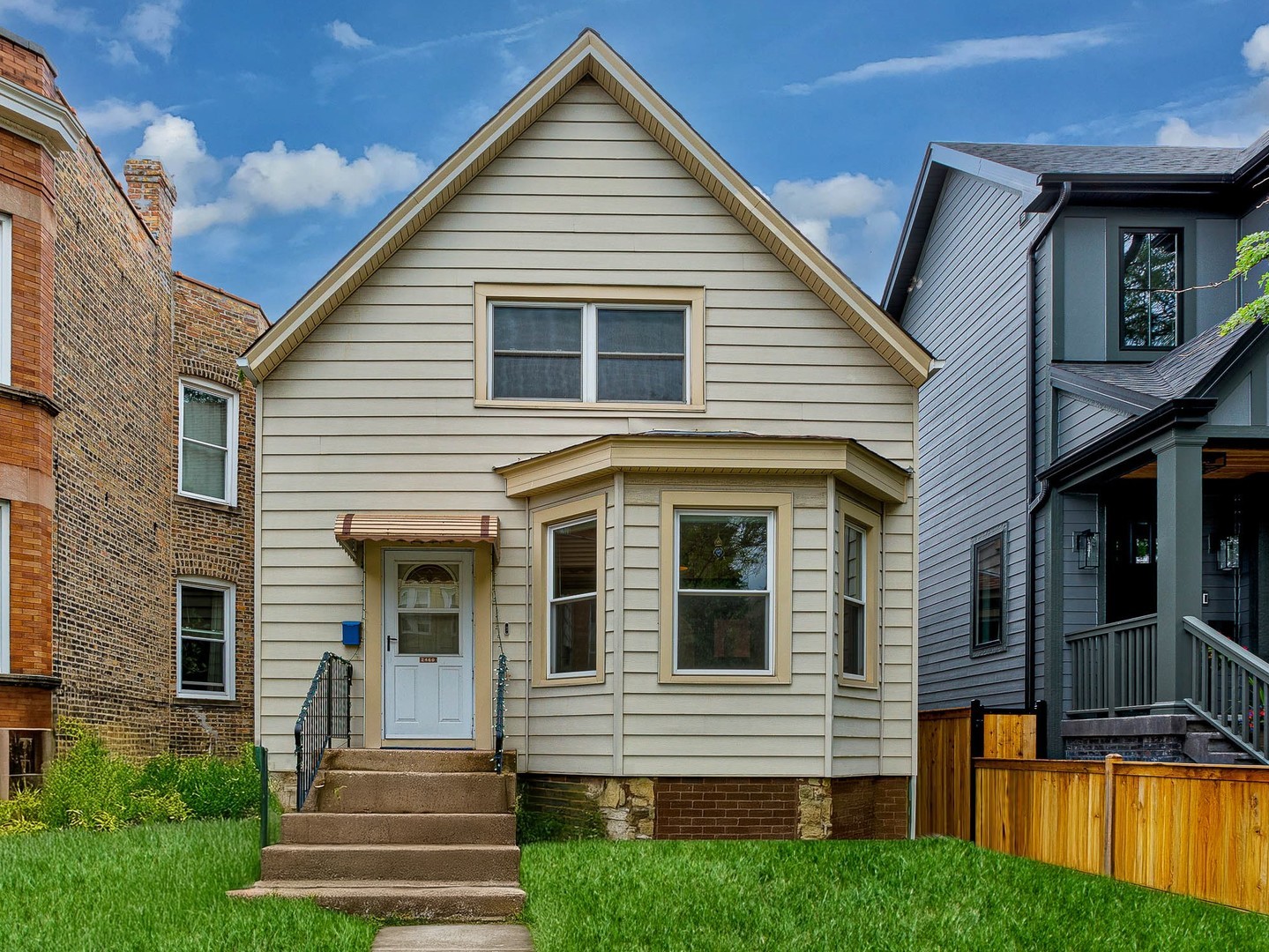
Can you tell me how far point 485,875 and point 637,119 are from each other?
7584 millimetres

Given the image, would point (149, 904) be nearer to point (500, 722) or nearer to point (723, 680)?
point (500, 722)

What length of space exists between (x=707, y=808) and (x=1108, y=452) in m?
5.48

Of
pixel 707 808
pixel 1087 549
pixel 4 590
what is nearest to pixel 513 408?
pixel 707 808

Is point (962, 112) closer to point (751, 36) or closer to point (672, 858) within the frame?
point (751, 36)

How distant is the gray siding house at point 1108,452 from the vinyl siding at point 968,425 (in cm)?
5

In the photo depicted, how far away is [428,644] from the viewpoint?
40.8 ft

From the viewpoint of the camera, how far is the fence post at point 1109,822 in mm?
9430

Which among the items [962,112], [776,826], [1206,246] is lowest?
[776,826]

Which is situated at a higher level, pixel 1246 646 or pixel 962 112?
pixel 962 112

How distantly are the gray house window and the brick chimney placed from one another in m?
12.5

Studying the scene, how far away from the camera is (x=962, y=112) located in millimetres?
85125

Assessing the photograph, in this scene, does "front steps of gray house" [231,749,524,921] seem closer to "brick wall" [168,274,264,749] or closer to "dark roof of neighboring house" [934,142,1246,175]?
"brick wall" [168,274,264,749]

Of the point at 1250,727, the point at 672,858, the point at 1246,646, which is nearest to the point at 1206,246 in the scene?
the point at 1246,646

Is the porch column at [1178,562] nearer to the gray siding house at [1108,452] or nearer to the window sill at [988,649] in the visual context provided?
the gray siding house at [1108,452]
